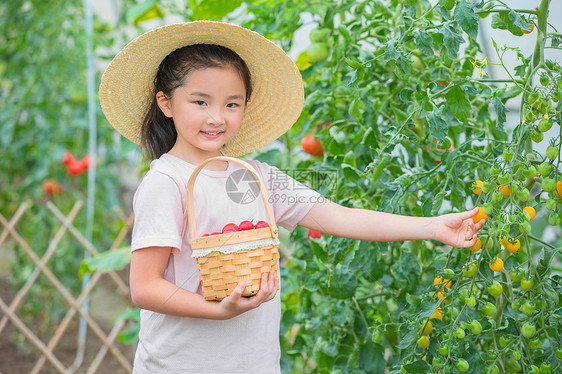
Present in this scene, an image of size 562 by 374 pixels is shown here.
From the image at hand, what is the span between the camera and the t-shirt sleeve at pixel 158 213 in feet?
3.06

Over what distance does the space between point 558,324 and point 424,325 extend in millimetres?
209

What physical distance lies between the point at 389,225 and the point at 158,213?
39 centimetres

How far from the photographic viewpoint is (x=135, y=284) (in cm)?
94

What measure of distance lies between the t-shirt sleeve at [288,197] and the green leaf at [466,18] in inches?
15.1

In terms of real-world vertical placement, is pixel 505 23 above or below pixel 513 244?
above

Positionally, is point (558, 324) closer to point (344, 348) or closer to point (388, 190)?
point (388, 190)

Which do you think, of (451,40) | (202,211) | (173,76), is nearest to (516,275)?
(451,40)

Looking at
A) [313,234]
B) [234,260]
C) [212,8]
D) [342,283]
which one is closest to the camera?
[234,260]

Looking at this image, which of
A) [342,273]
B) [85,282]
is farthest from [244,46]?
[85,282]

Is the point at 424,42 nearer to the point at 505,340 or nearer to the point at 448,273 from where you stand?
the point at 448,273

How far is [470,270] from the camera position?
3.13 ft

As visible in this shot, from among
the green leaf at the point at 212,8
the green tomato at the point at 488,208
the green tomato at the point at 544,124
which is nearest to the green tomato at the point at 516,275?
the green tomato at the point at 488,208

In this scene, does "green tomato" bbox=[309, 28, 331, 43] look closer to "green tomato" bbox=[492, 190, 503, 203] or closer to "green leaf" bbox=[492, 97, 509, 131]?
"green leaf" bbox=[492, 97, 509, 131]

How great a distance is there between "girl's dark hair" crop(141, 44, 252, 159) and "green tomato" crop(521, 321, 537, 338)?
62 centimetres
